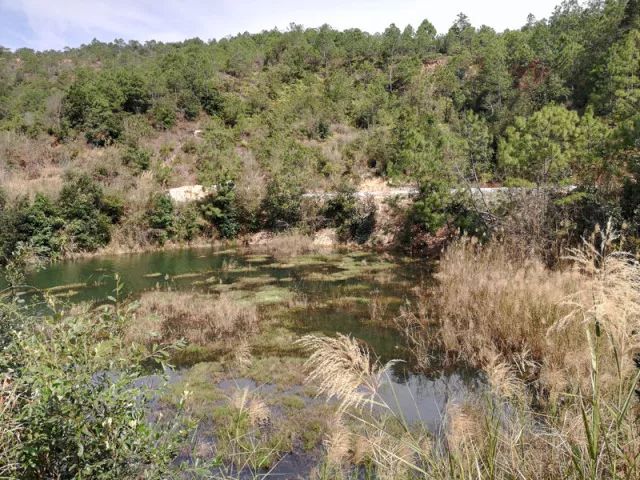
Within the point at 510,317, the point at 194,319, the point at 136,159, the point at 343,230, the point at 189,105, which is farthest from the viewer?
the point at 189,105

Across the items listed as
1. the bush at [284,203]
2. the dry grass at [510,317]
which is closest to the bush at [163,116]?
the bush at [284,203]

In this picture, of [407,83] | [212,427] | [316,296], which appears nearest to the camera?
[212,427]

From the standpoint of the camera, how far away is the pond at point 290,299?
7.33 meters

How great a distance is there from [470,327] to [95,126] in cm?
3203

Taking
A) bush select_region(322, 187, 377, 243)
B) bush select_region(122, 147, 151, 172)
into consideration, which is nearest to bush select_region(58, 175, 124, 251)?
bush select_region(122, 147, 151, 172)

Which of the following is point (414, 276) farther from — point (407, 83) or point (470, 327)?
point (407, 83)

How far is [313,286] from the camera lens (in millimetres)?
15133

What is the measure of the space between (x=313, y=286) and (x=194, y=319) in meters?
4.80

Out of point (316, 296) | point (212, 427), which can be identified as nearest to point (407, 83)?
point (316, 296)

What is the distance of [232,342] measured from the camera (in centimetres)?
1007

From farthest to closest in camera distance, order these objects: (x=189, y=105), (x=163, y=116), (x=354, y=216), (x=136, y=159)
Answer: (x=189, y=105) < (x=163, y=116) < (x=136, y=159) < (x=354, y=216)

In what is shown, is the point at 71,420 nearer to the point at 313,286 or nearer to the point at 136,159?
the point at 313,286

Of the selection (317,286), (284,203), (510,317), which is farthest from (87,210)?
(510,317)

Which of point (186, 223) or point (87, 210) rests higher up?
point (87, 210)
